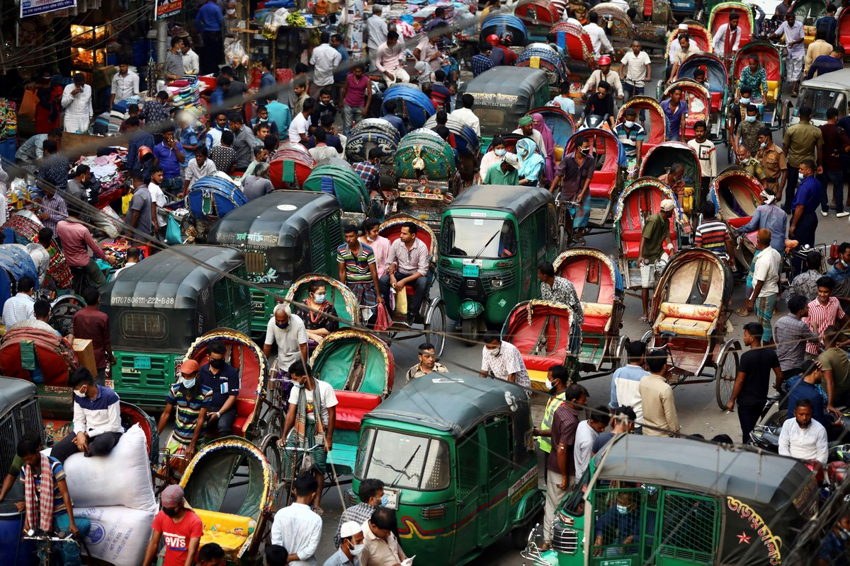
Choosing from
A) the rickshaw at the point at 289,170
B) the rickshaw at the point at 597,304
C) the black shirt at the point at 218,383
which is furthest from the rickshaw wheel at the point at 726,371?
the rickshaw at the point at 289,170

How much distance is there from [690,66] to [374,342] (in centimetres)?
1434

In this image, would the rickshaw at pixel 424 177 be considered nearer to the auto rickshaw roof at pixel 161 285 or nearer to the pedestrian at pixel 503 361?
the auto rickshaw roof at pixel 161 285

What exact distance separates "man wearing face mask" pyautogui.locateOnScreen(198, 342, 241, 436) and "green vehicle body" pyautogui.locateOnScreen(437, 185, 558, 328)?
4.39 metres

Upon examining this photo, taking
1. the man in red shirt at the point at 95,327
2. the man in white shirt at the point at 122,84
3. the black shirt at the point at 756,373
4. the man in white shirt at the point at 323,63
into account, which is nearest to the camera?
the black shirt at the point at 756,373

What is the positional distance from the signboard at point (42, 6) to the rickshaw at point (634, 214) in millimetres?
9468

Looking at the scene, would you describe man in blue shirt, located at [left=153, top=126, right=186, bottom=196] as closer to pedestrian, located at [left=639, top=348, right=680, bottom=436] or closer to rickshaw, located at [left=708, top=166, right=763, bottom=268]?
rickshaw, located at [left=708, top=166, right=763, bottom=268]

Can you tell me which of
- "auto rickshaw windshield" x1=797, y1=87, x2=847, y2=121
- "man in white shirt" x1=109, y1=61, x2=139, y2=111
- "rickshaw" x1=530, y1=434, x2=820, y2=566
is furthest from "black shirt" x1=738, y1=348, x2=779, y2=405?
"man in white shirt" x1=109, y1=61, x2=139, y2=111

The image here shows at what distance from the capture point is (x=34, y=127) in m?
23.9

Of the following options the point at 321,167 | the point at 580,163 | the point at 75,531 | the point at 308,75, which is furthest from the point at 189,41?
the point at 75,531

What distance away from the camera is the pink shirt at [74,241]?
18297 millimetres

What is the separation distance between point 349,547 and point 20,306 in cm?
668

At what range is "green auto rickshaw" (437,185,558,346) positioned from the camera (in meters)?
18.0

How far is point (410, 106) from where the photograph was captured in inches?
997

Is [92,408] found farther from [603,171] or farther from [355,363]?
[603,171]
